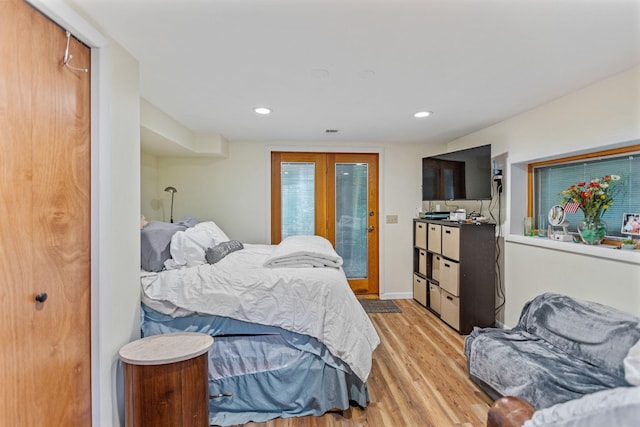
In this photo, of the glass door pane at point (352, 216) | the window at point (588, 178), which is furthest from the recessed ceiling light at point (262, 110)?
the window at point (588, 178)

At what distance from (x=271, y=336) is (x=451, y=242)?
221 cm

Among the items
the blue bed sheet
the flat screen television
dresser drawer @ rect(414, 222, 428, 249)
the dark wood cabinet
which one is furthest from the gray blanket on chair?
dresser drawer @ rect(414, 222, 428, 249)

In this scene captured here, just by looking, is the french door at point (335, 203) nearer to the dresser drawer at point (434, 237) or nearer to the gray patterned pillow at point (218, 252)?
the dresser drawer at point (434, 237)

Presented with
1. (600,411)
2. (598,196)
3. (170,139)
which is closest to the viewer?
(600,411)

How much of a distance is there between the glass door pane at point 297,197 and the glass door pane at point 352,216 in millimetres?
371

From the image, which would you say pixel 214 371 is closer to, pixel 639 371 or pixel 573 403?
pixel 573 403

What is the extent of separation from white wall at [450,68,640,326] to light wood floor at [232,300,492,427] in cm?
87

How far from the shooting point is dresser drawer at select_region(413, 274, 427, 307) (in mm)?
4027

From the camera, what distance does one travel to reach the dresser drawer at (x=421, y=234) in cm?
399

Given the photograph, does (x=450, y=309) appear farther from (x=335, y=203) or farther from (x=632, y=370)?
(x=632, y=370)

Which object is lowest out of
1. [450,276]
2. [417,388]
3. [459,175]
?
[417,388]

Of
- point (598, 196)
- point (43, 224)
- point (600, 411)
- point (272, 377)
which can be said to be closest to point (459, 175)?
point (598, 196)

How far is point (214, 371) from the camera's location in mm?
2031

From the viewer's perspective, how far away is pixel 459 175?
3.57m
